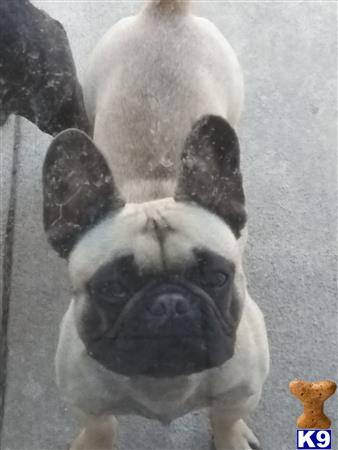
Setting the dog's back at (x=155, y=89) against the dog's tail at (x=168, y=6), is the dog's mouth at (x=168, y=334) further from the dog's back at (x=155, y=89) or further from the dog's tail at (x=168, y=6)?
the dog's tail at (x=168, y=6)

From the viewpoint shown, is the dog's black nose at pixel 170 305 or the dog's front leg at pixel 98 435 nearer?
the dog's black nose at pixel 170 305

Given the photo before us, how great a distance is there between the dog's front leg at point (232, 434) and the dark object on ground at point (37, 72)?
1.11 metres

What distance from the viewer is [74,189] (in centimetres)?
204

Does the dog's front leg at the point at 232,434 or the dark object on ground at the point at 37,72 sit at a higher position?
the dark object on ground at the point at 37,72

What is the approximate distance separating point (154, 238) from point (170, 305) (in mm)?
173

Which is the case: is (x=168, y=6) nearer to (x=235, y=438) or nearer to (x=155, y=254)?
(x=155, y=254)

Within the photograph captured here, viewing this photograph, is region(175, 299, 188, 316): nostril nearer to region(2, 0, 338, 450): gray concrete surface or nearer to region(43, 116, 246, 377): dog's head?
region(43, 116, 246, 377): dog's head

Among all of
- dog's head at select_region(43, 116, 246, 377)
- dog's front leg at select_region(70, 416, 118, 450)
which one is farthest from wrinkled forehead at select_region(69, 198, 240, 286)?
dog's front leg at select_region(70, 416, 118, 450)

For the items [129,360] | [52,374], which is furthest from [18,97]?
[129,360]

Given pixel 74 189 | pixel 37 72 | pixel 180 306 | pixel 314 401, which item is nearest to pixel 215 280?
pixel 180 306

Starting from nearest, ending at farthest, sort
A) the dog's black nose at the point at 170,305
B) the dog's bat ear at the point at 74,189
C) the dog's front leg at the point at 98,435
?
1. the dog's black nose at the point at 170,305
2. the dog's bat ear at the point at 74,189
3. the dog's front leg at the point at 98,435

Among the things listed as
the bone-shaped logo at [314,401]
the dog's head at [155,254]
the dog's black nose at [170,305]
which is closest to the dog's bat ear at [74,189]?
the dog's head at [155,254]

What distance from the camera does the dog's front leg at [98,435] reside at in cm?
245

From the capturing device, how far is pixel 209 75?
105 inches
